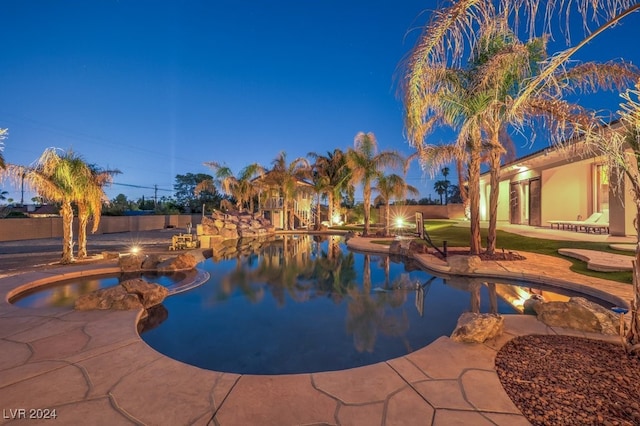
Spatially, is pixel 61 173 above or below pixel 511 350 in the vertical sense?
above

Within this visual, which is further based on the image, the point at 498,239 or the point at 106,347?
the point at 498,239

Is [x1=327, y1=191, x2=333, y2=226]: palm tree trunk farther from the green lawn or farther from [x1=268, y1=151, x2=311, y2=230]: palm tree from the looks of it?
the green lawn

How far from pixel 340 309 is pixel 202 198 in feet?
125

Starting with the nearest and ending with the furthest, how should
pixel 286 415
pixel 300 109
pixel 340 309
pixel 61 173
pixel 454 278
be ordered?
pixel 286 415 → pixel 340 309 → pixel 454 278 → pixel 61 173 → pixel 300 109

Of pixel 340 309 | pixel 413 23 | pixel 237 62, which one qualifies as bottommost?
pixel 340 309

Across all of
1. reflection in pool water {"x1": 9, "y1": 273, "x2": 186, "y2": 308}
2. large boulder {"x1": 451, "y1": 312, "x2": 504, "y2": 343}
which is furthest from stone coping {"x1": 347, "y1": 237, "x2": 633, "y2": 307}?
reflection in pool water {"x1": 9, "y1": 273, "x2": 186, "y2": 308}

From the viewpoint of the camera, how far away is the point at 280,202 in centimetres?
2847

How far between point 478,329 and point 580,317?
1.69 meters

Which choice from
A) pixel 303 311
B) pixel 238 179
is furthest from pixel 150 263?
pixel 238 179

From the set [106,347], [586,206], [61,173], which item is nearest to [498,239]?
[586,206]

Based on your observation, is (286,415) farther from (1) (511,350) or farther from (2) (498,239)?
(2) (498,239)

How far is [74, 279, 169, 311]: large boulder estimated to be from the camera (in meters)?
5.18

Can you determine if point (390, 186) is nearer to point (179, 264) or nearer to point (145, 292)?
point (179, 264)

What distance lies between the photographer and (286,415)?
245 centimetres
